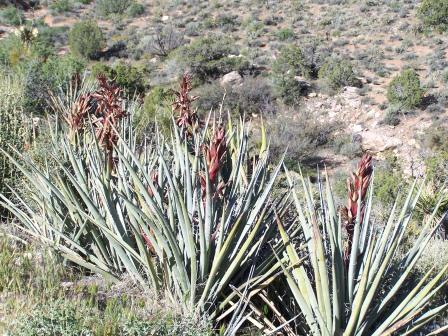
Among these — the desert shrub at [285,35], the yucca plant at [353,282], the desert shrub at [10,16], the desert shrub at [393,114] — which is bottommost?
the desert shrub at [393,114]

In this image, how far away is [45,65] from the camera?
495 inches

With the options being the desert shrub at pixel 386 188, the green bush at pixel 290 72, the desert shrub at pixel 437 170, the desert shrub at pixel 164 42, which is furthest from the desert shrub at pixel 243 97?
the desert shrub at pixel 437 170

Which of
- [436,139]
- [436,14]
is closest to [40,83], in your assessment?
[436,139]

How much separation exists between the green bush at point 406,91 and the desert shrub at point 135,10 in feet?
56.7

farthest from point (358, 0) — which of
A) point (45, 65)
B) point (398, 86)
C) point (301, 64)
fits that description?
point (45, 65)

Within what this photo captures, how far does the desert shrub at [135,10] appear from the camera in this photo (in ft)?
96.6

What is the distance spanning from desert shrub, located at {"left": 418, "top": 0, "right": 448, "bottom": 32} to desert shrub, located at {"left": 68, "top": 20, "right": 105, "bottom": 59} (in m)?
15.0

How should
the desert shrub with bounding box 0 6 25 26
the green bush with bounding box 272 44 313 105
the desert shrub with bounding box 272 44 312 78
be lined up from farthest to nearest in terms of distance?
the desert shrub with bounding box 0 6 25 26, the desert shrub with bounding box 272 44 312 78, the green bush with bounding box 272 44 313 105

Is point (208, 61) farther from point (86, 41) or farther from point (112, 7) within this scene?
point (112, 7)

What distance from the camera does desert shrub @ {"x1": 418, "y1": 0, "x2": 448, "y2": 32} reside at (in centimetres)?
2263

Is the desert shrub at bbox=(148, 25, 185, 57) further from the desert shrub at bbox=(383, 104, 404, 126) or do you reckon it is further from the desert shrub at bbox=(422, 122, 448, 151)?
the desert shrub at bbox=(422, 122, 448, 151)

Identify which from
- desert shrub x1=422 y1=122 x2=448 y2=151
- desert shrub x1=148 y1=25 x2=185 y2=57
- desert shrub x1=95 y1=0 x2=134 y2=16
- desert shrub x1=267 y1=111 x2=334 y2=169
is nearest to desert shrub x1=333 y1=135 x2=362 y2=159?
desert shrub x1=267 y1=111 x2=334 y2=169

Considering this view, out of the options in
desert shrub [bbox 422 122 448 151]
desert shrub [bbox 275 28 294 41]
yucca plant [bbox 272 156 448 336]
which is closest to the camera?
yucca plant [bbox 272 156 448 336]

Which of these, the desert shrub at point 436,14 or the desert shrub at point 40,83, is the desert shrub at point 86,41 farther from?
Answer: the desert shrub at point 436,14
